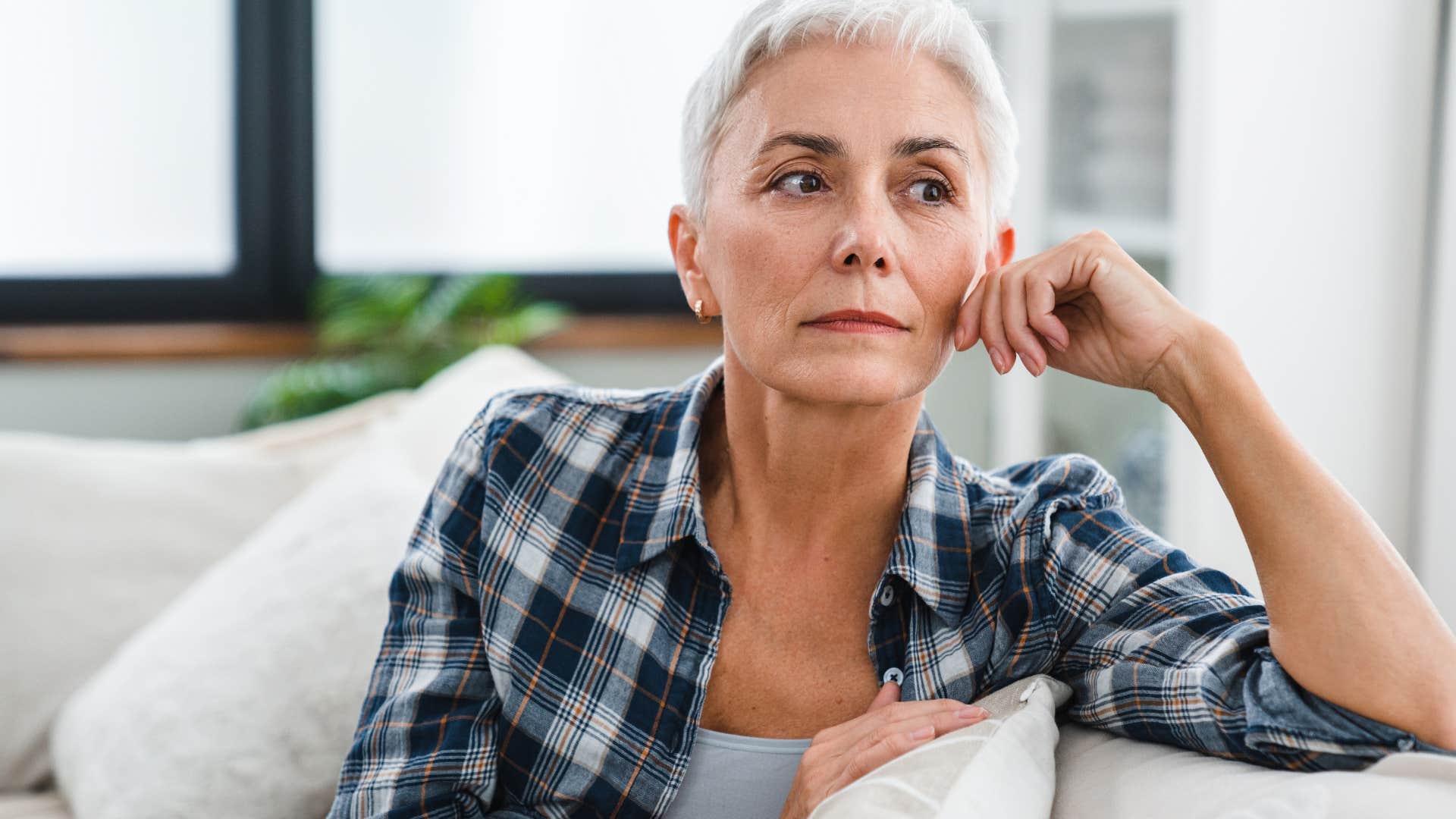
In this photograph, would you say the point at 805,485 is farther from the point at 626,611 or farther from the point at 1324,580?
the point at 1324,580

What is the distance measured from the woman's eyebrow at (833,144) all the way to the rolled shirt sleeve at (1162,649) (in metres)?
0.35

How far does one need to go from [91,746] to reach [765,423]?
94cm

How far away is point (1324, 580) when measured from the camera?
3.21ft

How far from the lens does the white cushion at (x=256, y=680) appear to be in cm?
145

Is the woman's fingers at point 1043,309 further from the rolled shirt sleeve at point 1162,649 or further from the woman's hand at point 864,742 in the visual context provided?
the woman's hand at point 864,742

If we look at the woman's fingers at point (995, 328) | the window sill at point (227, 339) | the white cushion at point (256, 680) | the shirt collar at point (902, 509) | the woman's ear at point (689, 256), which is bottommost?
the white cushion at point (256, 680)

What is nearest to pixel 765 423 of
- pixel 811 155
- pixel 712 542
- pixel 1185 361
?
pixel 712 542

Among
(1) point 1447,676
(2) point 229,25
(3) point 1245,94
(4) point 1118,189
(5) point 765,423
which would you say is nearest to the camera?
(1) point 1447,676

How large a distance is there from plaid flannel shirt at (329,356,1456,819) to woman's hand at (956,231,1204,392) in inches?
5.6

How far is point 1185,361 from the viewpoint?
43.1 inches

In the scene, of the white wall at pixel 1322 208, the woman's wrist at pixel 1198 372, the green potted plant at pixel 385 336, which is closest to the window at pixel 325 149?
the green potted plant at pixel 385 336

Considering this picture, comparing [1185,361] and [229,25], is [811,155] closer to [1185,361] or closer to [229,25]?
[1185,361]

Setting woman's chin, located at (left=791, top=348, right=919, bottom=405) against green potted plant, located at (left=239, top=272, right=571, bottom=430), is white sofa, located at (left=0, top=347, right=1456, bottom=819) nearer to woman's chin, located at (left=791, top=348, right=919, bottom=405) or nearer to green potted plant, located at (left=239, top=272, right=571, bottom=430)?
woman's chin, located at (left=791, top=348, right=919, bottom=405)

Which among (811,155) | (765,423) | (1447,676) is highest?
(811,155)
